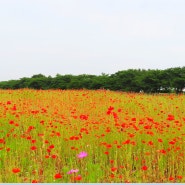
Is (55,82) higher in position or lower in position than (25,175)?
higher

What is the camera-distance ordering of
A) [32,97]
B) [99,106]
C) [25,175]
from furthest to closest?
1. [32,97]
2. [99,106]
3. [25,175]

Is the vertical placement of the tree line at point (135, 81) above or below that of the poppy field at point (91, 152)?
above

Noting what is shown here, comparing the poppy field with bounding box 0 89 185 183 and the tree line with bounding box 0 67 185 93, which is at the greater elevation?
the tree line with bounding box 0 67 185 93

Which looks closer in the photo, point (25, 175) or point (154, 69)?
point (25, 175)

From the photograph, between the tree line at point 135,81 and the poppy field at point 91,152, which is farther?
the tree line at point 135,81

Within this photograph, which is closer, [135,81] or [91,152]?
[91,152]

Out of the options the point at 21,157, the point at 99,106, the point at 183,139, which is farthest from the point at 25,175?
the point at 99,106

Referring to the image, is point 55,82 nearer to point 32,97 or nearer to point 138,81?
point 138,81

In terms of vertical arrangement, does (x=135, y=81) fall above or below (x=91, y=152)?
above

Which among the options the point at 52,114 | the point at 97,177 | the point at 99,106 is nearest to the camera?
the point at 97,177

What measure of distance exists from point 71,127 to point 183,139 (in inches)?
91.0

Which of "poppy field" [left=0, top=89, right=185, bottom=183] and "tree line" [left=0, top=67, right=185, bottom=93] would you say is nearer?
"poppy field" [left=0, top=89, right=185, bottom=183]

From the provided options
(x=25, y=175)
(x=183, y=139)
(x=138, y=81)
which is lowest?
(x=25, y=175)

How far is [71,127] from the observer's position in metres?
7.27
